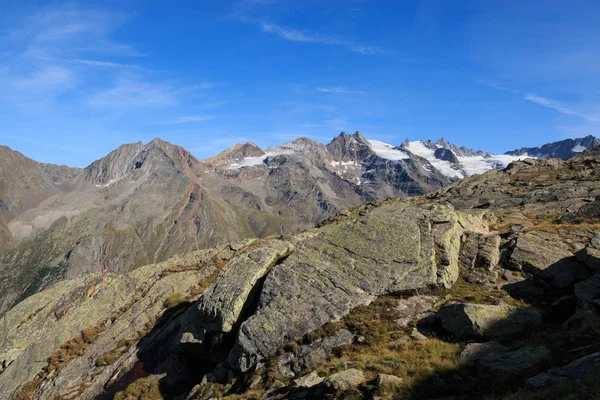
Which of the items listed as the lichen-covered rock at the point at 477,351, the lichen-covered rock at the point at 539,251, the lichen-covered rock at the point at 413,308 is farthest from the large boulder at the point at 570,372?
the lichen-covered rock at the point at 539,251

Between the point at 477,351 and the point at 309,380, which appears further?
the point at 309,380

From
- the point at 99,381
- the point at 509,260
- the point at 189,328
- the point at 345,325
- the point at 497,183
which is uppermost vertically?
the point at 497,183

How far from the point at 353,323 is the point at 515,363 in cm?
917

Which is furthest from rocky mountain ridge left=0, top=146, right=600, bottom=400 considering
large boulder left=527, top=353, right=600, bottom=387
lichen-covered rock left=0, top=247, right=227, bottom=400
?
lichen-covered rock left=0, top=247, right=227, bottom=400

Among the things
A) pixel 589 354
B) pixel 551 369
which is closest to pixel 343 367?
pixel 551 369

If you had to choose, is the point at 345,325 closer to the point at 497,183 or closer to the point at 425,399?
the point at 425,399

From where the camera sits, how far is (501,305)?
20.4m

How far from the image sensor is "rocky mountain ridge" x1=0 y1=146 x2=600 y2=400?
1505 centimetres

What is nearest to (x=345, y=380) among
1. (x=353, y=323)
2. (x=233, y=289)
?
(x=353, y=323)

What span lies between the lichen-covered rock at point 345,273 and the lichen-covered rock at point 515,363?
8945mm

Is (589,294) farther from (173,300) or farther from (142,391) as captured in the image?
(173,300)

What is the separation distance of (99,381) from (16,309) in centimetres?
2236

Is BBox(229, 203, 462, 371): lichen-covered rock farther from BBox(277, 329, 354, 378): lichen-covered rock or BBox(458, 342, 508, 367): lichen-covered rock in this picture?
BBox(458, 342, 508, 367): lichen-covered rock

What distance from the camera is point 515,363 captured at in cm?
1402
